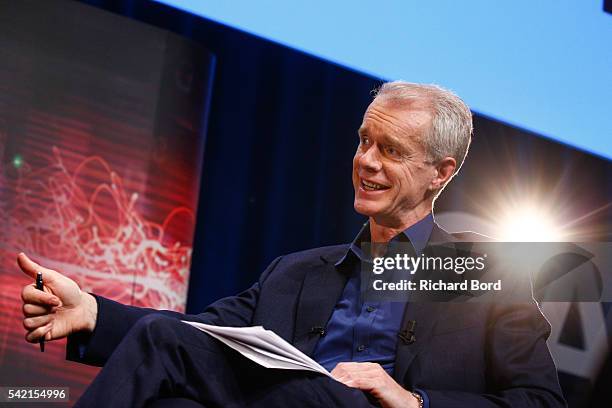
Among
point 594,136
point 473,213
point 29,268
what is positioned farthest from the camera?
point 473,213

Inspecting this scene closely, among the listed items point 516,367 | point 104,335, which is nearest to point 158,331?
point 104,335

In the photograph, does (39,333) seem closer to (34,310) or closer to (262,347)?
(34,310)

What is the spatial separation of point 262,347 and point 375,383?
0.22 m

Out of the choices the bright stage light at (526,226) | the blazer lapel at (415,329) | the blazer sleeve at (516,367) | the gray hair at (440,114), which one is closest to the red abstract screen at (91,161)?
the gray hair at (440,114)

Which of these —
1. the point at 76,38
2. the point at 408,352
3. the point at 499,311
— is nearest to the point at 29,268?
the point at 408,352

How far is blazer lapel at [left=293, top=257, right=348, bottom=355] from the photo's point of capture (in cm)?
153

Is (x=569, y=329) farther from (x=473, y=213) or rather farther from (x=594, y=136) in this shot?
(x=594, y=136)

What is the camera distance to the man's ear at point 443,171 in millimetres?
1698

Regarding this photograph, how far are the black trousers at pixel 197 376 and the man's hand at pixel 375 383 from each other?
0.21 ft

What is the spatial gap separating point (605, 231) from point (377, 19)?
2055 mm

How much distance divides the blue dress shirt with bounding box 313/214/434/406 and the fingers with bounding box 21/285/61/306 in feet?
1.75

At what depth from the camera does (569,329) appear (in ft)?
12.3

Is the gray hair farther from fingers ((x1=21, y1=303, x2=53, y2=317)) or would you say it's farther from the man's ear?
fingers ((x1=21, y1=303, x2=53, y2=317))

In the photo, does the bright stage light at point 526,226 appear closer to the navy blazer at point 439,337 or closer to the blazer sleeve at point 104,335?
the navy blazer at point 439,337
